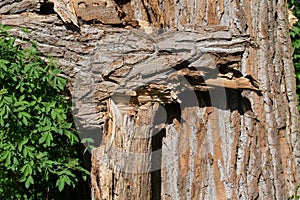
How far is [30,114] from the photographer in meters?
3.15

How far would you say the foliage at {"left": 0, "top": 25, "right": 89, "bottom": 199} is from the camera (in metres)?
2.99

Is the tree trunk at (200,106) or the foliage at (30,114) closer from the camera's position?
the tree trunk at (200,106)

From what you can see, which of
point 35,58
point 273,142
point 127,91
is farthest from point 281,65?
point 35,58

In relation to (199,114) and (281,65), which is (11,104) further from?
(281,65)

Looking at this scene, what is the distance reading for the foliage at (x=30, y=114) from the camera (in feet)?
9.81

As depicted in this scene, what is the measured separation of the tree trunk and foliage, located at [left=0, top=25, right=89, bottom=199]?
0.24 m

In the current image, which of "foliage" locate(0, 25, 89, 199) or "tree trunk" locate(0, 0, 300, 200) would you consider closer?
"tree trunk" locate(0, 0, 300, 200)

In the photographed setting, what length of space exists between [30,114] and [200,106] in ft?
3.24

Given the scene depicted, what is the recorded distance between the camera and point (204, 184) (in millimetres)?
2992

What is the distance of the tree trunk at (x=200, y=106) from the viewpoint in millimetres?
2838

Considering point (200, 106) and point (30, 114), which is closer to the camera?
point (200, 106)

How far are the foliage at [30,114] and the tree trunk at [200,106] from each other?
0.24 m

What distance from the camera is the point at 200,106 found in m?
2.97

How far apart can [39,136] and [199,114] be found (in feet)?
3.06
